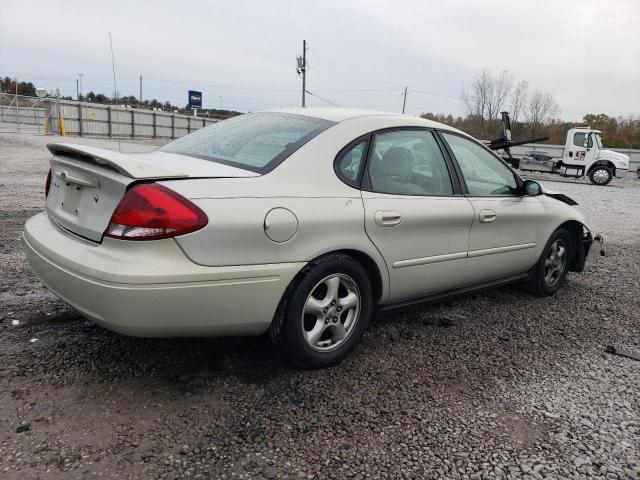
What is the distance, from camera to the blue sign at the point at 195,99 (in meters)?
46.3

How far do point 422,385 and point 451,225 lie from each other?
1143mm

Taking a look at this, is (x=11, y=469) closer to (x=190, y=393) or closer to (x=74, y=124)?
(x=190, y=393)

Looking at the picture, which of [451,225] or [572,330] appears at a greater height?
[451,225]

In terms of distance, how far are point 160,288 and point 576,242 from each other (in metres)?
4.10

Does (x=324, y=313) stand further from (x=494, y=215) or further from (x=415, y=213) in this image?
(x=494, y=215)

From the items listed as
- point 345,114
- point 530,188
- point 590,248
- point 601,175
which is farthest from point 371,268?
point 601,175

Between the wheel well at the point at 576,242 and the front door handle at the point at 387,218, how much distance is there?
7.74ft

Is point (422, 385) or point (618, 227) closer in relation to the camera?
point (422, 385)

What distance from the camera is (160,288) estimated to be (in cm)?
231

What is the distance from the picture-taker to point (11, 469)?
200 centimetres

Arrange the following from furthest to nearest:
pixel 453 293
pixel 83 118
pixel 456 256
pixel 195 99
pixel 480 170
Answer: pixel 195 99
pixel 83 118
pixel 480 170
pixel 453 293
pixel 456 256

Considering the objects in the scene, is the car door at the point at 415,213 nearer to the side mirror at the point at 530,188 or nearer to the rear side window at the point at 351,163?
the rear side window at the point at 351,163

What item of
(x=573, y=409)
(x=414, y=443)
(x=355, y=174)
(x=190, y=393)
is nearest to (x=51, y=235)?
(x=190, y=393)

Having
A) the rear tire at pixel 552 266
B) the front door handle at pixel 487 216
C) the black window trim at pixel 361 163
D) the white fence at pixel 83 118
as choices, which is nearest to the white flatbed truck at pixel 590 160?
the white fence at pixel 83 118
